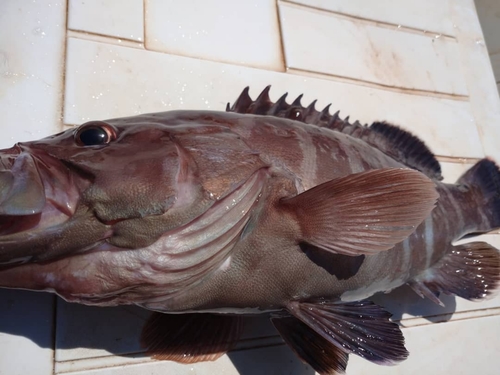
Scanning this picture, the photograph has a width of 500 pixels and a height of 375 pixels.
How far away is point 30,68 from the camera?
1.99 m

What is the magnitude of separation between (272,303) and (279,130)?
653mm

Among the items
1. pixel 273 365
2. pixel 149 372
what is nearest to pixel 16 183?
pixel 149 372

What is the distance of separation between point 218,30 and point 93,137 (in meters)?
1.33

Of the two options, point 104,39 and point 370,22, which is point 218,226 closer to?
point 104,39

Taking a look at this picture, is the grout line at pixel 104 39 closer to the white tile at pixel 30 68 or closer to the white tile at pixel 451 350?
the white tile at pixel 30 68

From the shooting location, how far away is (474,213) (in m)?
2.45

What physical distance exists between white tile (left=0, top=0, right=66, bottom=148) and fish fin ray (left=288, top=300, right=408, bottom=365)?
4.49 ft

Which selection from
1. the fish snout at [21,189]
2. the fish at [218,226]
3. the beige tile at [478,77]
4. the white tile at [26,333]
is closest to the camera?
the fish snout at [21,189]

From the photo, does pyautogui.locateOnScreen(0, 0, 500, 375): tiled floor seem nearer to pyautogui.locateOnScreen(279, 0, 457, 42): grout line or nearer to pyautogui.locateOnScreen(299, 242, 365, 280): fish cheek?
pyautogui.locateOnScreen(279, 0, 457, 42): grout line

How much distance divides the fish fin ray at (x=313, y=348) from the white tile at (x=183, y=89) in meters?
1.16

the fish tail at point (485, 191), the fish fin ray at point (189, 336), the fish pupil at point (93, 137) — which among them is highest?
the fish pupil at point (93, 137)

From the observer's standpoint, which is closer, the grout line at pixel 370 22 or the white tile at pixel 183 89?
the white tile at pixel 183 89

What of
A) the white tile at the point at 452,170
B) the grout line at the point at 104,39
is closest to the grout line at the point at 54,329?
the grout line at the point at 104,39

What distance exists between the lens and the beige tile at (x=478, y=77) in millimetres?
3084
